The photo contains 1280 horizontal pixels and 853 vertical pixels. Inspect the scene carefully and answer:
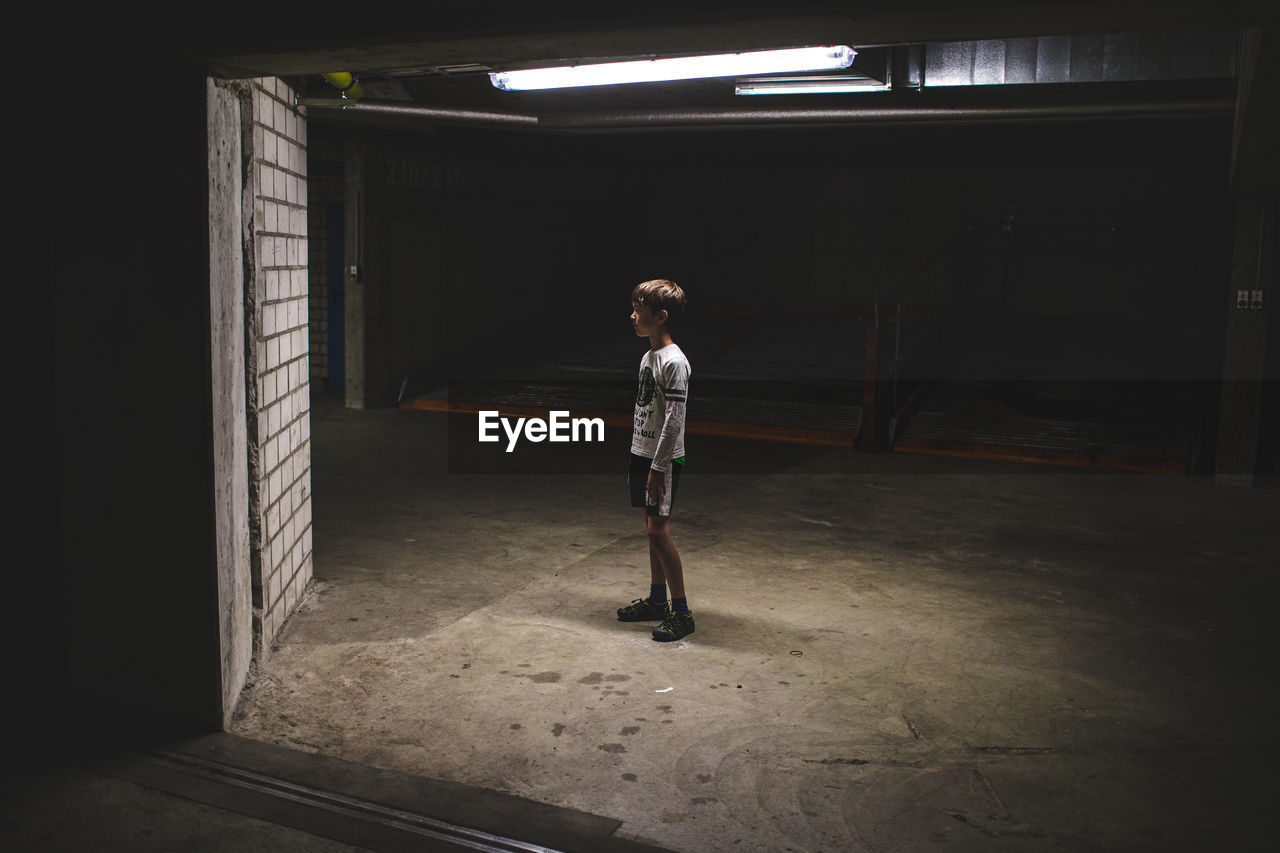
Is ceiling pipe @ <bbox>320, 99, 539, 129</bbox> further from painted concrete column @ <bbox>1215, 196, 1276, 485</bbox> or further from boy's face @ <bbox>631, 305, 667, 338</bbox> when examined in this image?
painted concrete column @ <bbox>1215, 196, 1276, 485</bbox>

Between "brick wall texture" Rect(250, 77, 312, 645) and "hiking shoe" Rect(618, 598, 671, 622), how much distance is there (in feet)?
5.23

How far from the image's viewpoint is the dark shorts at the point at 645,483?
462 cm

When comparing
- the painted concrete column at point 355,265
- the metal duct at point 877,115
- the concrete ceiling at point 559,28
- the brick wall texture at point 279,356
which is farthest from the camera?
the painted concrete column at point 355,265

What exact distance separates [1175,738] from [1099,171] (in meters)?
13.0

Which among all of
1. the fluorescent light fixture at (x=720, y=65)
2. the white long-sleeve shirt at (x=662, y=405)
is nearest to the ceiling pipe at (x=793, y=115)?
the fluorescent light fixture at (x=720, y=65)

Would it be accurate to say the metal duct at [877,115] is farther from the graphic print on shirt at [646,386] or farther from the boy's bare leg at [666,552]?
the boy's bare leg at [666,552]

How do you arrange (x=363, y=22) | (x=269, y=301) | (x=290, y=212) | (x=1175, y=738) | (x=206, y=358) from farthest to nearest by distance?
(x=290, y=212) → (x=269, y=301) → (x=1175, y=738) → (x=206, y=358) → (x=363, y=22)

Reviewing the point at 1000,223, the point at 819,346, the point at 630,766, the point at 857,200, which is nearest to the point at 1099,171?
the point at 1000,223

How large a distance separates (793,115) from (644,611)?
6354 mm

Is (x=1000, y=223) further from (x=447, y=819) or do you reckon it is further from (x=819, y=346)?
(x=447, y=819)

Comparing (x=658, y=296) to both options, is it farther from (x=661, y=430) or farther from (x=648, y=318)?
(x=661, y=430)

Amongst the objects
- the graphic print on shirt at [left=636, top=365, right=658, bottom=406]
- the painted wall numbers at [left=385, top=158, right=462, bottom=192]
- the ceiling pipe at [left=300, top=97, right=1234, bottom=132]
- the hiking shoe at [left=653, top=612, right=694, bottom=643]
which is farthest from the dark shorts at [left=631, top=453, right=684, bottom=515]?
the painted wall numbers at [left=385, top=158, right=462, bottom=192]

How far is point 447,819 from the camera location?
3.18 m

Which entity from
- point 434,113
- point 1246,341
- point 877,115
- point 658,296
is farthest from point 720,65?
point 1246,341
